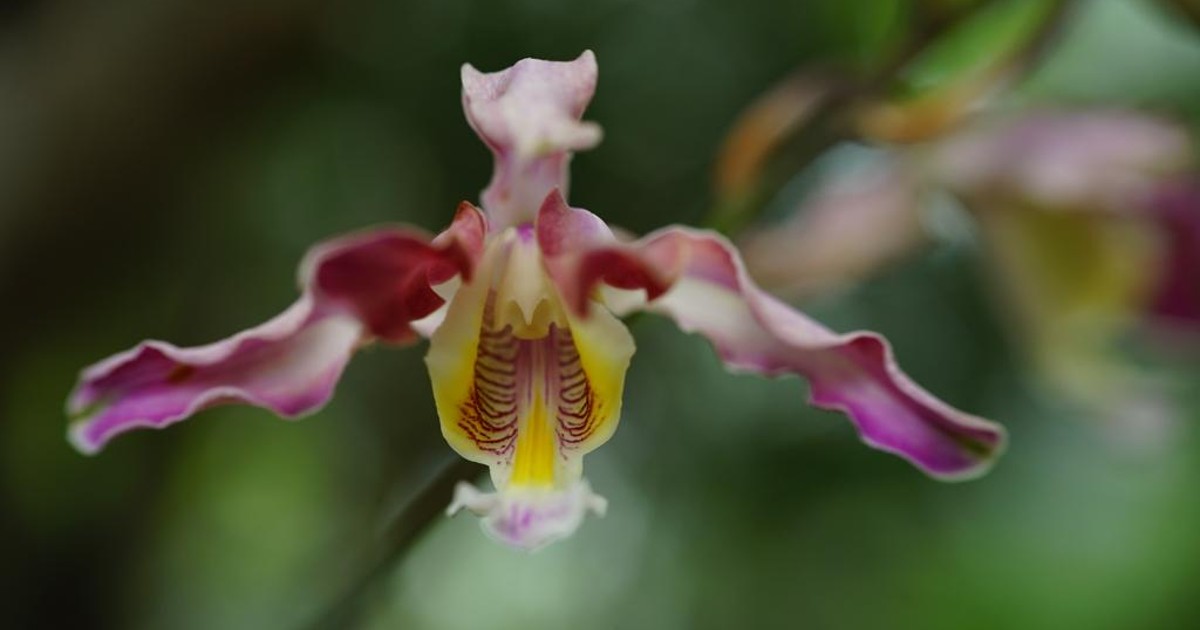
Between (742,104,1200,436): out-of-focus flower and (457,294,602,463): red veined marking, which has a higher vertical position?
(742,104,1200,436): out-of-focus flower

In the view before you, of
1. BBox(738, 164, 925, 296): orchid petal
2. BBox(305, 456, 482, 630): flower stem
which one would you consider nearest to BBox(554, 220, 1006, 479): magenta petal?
BBox(305, 456, 482, 630): flower stem

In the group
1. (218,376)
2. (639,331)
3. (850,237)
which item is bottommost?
(218,376)

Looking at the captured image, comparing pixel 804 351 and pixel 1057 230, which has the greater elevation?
pixel 1057 230

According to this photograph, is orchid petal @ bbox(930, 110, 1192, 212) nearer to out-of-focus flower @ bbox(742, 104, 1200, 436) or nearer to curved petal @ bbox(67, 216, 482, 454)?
out-of-focus flower @ bbox(742, 104, 1200, 436)

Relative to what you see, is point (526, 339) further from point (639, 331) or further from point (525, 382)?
point (639, 331)

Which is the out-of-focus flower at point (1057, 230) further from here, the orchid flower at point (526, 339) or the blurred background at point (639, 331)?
the orchid flower at point (526, 339)

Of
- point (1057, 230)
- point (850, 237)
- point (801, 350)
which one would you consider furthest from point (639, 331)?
point (801, 350)

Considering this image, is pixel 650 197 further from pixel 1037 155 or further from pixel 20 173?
pixel 1037 155
